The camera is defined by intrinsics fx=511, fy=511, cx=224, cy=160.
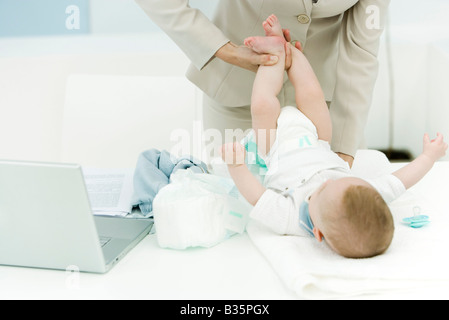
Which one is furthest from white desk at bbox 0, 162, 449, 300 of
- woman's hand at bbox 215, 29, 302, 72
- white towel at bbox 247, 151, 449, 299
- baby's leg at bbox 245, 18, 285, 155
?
woman's hand at bbox 215, 29, 302, 72

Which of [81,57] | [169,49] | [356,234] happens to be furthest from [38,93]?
[356,234]

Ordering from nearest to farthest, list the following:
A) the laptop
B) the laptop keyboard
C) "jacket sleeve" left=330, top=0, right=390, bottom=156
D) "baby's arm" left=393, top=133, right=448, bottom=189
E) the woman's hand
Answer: the laptop, the laptop keyboard, "baby's arm" left=393, top=133, right=448, bottom=189, the woman's hand, "jacket sleeve" left=330, top=0, right=390, bottom=156

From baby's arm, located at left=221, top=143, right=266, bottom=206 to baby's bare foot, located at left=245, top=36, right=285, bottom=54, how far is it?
0.27 metres

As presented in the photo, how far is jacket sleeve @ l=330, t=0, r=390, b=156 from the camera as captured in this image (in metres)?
1.30

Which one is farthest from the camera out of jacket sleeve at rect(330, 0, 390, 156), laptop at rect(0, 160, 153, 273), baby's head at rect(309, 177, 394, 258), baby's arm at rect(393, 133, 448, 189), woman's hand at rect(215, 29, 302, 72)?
jacket sleeve at rect(330, 0, 390, 156)

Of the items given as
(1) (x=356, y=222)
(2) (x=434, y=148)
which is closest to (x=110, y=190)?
(1) (x=356, y=222)

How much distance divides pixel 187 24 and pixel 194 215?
469mm

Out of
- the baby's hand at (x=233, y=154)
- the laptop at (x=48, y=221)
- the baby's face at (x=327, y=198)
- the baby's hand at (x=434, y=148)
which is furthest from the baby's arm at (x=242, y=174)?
the baby's hand at (x=434, y=148)

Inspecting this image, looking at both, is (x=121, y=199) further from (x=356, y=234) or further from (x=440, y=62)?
(x=440, y=62)

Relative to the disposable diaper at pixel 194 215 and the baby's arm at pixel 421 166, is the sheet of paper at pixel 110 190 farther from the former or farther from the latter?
the baby's arm at pixel 421 166

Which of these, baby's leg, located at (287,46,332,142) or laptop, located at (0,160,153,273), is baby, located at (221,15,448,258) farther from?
laptop, located at (0,160,153,273)

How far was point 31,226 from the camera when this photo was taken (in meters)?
0.80

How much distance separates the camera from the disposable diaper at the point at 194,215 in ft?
3.05

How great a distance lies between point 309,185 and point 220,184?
19 cm
